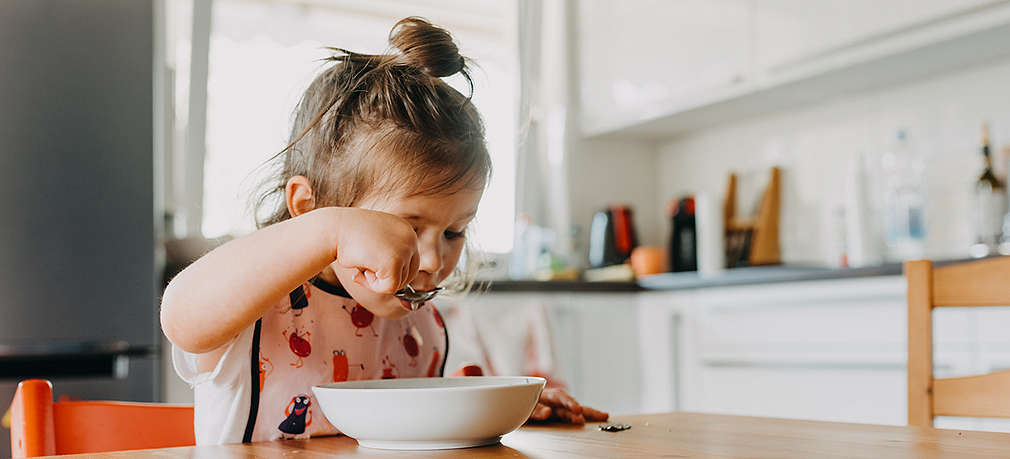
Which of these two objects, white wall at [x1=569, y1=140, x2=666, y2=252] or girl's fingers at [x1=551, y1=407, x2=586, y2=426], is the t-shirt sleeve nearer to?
girl's fingers at [x1=551, y1=407, x2=586, y2=426]

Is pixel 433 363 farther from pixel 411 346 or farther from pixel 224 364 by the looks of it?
pixel 224 364

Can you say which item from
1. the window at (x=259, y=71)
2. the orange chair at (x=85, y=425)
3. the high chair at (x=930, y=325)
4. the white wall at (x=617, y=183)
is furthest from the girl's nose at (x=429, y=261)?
the white wall at (x=617, y=183)

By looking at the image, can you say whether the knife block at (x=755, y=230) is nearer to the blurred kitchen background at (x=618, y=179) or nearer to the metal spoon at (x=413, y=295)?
the blurred kitchen background at (x=618, y=179)

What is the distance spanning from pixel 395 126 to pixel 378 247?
362 millimetres

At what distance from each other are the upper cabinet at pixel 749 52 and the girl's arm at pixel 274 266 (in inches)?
75.9

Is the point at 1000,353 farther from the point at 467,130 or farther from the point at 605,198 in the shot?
the point at 605,198

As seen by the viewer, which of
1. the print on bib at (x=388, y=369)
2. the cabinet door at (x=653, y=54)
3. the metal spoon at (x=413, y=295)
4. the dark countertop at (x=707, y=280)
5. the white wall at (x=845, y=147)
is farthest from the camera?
the cabinet door at (x=653, y=54)

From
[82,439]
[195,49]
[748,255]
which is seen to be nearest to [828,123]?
[748,255]

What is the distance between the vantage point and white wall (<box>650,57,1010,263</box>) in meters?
2.60

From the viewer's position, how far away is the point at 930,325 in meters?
1.14

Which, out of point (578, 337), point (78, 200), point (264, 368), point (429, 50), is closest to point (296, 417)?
point (264, 368)

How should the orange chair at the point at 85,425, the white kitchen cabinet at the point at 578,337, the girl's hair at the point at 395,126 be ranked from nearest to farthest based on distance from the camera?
the orange chair at the point at 85,425, the girl's hair at the point at 395,126, the white kitchen cabinet at the point at 578,337

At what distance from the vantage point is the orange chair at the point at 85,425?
0.82m

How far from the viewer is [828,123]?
3.01 metres
